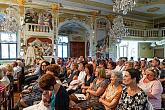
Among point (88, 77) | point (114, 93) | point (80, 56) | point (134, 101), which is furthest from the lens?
point (80, 56)

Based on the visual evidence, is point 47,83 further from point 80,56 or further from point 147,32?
point 147,32

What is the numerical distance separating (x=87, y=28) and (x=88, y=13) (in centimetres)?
92

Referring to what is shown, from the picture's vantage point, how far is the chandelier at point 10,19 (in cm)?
1089

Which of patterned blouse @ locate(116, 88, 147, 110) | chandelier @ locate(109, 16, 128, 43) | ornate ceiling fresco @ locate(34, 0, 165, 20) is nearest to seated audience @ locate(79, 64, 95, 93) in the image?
patterned blouse @ locate(116, 88, 147, 110)

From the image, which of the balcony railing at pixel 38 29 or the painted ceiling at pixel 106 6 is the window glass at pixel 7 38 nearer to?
the balcony railing at pixel 38 29

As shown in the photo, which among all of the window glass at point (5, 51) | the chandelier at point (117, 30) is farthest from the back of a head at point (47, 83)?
the chandelier at point (117, 30)

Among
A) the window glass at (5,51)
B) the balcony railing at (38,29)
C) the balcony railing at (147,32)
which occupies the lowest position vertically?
the window glass at (5,51)

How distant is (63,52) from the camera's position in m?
16.2

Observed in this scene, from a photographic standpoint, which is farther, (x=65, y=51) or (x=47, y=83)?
(x=65, y=51)

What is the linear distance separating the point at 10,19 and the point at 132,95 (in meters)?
9.40

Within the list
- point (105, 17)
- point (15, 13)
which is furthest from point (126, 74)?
point (105, 17)

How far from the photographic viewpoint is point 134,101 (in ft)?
9.61

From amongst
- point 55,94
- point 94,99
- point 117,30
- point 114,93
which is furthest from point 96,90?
point 117,30

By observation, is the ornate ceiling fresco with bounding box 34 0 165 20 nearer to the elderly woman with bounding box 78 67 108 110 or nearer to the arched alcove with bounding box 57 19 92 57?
the arched alcove with bounding box 57 19 92 57
